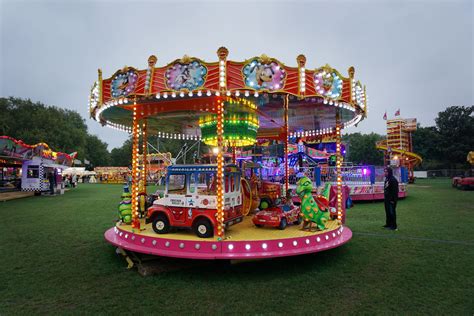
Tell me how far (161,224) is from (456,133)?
170 ft

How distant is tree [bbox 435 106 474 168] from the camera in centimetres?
4338

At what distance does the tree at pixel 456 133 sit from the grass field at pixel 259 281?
4331 centimetres

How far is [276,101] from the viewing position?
763 cm

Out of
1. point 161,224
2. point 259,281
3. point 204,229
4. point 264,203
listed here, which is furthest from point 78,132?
point 259,281

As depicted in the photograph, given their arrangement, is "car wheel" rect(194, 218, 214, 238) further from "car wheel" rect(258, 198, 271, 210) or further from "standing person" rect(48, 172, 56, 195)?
"standing person" rect(48, 172, 56, 195)

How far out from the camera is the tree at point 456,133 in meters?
43.4

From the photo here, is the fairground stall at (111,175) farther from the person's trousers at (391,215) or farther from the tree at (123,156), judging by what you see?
the person's trousers at (391,215)

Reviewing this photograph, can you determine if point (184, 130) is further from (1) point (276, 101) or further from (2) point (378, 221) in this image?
(2) point (378, 221)

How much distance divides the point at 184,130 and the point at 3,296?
7884 millimetres

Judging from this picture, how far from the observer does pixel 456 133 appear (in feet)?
147

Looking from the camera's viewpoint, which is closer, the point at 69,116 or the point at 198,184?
the point at 198,184

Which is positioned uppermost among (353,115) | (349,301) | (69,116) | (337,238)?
(69,116)

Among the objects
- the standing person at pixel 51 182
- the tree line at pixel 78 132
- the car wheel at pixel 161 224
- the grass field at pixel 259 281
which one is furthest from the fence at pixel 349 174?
the standing person at pixel 51 182

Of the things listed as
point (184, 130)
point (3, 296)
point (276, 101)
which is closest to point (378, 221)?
point (276, 101)
